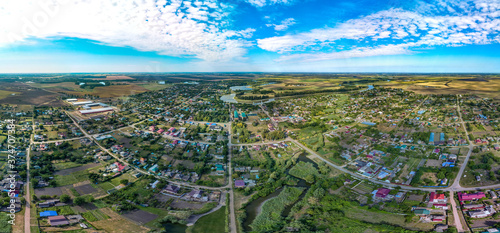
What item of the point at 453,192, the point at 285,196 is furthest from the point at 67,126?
the point at 453,192

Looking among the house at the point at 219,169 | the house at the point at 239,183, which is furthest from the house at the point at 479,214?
the house at the point at 219,169

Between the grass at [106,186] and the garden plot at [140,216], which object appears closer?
the garden plot at [140,216]

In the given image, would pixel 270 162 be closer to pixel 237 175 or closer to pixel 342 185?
pixel 237 175

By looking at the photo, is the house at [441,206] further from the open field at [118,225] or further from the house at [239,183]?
the open field at [118,225]

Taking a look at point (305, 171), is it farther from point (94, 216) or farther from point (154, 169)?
point (94, 216)

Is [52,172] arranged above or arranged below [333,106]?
below

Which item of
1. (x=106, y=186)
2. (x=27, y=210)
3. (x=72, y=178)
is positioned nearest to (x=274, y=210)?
(x=106, y=186)
